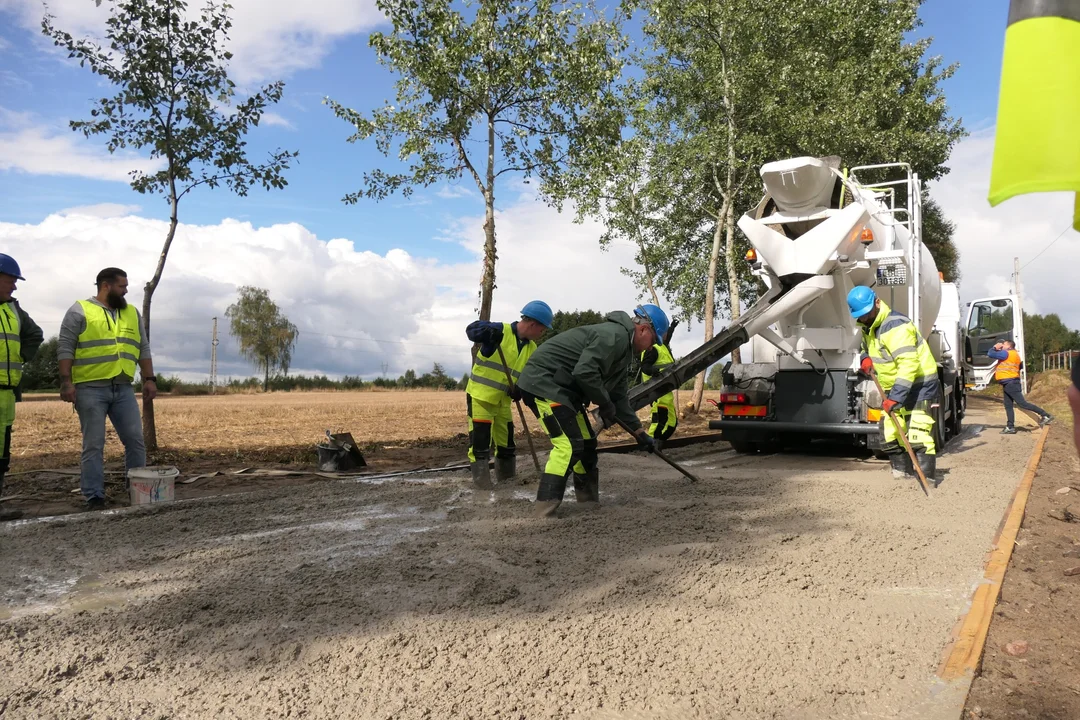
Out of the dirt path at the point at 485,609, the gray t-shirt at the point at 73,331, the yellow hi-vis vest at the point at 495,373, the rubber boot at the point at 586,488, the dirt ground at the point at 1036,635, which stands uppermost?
the gray t-shirt at the point at 73,331

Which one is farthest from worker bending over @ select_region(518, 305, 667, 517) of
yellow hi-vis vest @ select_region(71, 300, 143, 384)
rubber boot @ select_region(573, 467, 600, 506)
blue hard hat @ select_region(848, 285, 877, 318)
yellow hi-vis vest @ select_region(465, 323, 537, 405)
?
yellow hi-vis vest @ select_region(71, 300, 143, 384)

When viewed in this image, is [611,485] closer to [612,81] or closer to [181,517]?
[181,517]

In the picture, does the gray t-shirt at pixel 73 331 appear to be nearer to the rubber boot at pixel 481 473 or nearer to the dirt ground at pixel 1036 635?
the rubber boot at pixel 481 473

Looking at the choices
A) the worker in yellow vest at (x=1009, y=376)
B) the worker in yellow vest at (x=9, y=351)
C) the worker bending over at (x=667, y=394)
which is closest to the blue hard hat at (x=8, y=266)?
the worker in yellow vest at (x=9, y=351)

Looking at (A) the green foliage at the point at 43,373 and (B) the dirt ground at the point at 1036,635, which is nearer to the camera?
(B) the dirt ground at the point at 1036,635

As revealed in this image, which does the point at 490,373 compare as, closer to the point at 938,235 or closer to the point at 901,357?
the point at 901,357

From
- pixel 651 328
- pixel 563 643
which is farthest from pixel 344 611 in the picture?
pixel 651 328

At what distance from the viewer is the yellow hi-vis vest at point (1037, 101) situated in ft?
4.38

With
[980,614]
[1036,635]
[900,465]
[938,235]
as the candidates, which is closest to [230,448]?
[900,465]

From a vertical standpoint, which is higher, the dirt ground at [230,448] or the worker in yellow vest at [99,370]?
the worker in yellow vest at [99,370]

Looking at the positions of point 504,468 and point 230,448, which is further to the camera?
point 230,448

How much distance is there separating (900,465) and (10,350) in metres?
7.55

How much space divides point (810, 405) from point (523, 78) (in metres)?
5.94

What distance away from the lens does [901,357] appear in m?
6.64
